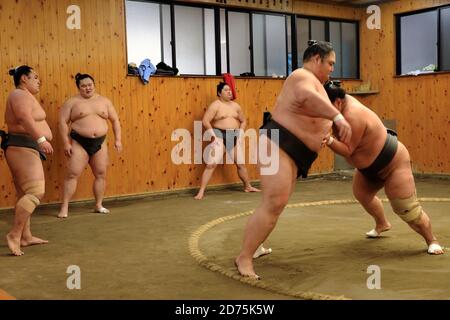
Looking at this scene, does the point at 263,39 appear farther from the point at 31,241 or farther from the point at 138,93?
the point at 31,241

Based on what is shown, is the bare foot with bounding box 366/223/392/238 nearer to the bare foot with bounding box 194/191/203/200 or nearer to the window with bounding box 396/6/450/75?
the bare foot with bounding box 194/191/203/200

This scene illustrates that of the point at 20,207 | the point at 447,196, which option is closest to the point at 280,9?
the point at 447,196

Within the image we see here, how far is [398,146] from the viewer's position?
2.73m

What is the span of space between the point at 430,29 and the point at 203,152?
12.8ft

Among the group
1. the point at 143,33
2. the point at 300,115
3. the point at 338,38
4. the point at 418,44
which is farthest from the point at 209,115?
the point at 418,44

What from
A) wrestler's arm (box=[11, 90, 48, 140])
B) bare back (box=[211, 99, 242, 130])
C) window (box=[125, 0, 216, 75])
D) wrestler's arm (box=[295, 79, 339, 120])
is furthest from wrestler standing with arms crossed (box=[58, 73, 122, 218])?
wrestler's arm (box=[295, 79, 339, 120])

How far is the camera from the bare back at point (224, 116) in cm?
541

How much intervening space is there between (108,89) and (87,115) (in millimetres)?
730

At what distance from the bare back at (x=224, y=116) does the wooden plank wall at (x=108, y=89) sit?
1.05 feet

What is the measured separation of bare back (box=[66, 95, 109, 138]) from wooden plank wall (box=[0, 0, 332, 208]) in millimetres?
496

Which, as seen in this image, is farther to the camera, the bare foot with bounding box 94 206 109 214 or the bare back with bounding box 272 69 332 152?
the bare foot with bounding box 94 206 109 214

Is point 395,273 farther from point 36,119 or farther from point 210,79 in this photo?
point 210,79

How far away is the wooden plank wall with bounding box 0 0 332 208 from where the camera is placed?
461 centimetres

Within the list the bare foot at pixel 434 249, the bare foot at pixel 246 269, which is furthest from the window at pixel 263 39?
the bare foot at pixel 246 269
